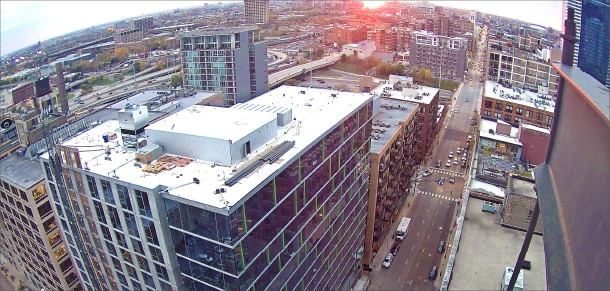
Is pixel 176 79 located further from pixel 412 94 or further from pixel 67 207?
pixel 67 207

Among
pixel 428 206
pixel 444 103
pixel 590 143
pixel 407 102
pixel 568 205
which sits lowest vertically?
pixel 428 206

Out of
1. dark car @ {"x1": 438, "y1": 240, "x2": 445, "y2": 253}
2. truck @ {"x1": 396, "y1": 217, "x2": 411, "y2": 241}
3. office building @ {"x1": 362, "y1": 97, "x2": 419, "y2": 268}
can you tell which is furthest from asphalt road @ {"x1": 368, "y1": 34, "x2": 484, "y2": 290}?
office building @ {"x1": 362, "y1": 97, "x2": 419, "y2": 268}

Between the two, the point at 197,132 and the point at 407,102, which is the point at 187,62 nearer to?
the point at 407,102

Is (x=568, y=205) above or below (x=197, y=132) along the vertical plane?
above

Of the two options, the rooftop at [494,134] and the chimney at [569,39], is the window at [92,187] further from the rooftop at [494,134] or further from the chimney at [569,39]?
the rooftop at [494,134]

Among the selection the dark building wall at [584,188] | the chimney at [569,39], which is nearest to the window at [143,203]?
the dark building wall at [584,188]

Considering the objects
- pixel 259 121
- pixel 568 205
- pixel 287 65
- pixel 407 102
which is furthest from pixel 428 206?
pixel 287 65

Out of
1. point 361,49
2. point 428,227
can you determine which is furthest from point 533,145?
point 361,49
